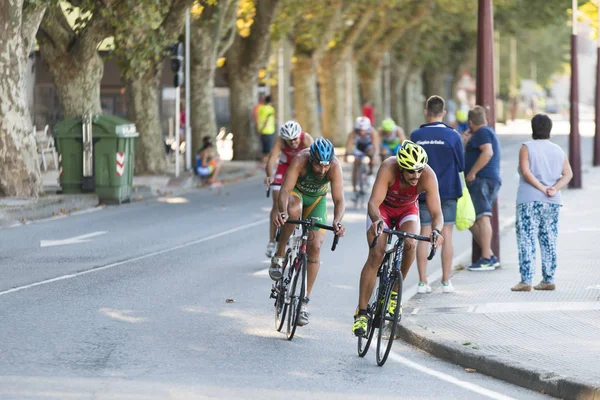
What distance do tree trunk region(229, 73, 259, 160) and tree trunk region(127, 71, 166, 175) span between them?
7.06m

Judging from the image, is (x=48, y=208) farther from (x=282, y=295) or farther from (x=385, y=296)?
(x=385, y=296)

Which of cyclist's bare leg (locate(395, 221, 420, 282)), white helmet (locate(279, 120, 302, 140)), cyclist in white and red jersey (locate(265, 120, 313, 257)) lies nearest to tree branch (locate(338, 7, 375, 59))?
cyclist in white and red jersey (locate(265, 120, 313, 257))

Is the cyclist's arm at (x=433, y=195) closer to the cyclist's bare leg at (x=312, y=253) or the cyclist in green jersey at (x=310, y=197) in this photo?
the cyclist in green jersey at (x=310, y=197)

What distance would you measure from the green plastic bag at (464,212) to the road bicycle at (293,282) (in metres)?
2.84

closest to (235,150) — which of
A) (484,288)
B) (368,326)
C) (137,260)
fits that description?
(137,260)

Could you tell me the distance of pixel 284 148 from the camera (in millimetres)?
14398

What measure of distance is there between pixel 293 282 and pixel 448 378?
1915 millimetres

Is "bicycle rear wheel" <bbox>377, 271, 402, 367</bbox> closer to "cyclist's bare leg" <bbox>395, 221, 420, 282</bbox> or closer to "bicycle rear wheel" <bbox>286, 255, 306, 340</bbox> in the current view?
"cyclist's bare leg" <bbox>395, 221, 420, 282</bbox>

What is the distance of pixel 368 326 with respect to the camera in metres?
9.70

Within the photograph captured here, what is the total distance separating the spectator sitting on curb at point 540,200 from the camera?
12.4m

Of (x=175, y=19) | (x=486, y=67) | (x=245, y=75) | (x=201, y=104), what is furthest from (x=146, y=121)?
(x=486, y=67)

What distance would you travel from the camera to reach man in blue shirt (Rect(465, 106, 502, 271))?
45.7 feet

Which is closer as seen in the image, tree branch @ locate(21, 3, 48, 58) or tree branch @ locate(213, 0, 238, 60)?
tree branch @ locate(21, 3, 48, 58)

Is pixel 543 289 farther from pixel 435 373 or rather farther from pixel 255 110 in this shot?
pixel 255 110
